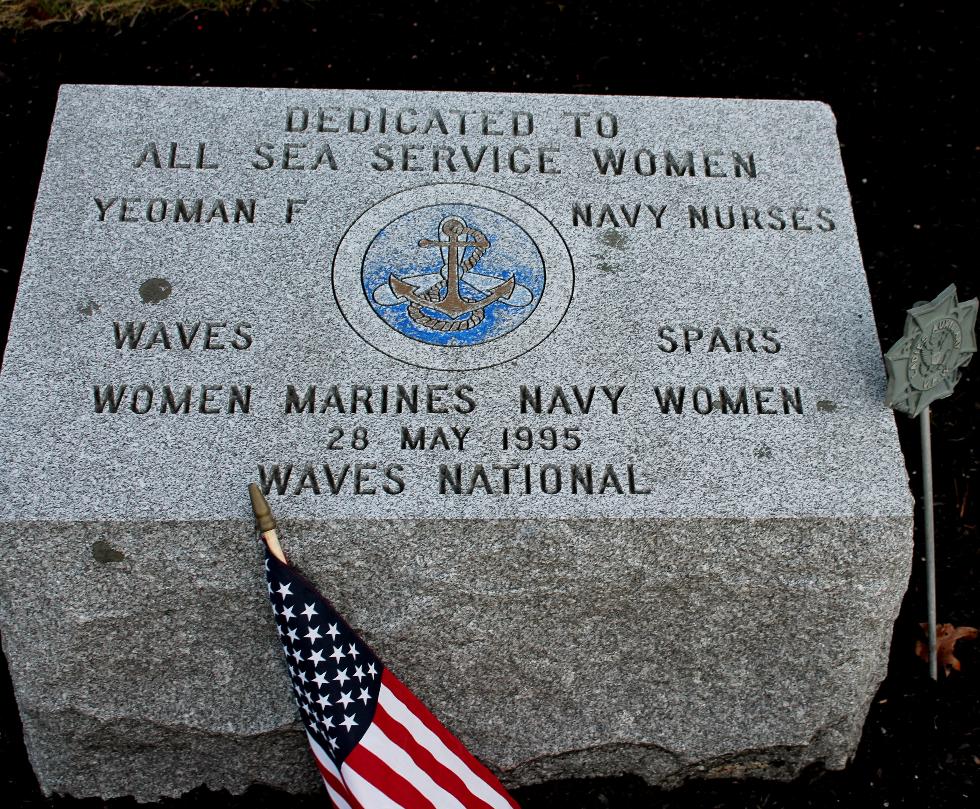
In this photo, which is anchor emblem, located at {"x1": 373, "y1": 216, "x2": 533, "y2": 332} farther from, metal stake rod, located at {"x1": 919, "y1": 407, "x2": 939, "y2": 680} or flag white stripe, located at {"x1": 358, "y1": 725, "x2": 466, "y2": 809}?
metal stake rod, located at {"x1": 919, "y1": 407, "x2": 939, "y2": 680}

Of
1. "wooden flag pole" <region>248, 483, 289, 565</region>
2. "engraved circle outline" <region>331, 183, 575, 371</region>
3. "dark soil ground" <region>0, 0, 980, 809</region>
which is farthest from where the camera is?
"dark soil ground" <region>0, 0, 980, 809</region>

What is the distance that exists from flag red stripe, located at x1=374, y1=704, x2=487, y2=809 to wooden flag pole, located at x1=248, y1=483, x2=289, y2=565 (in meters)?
0.56

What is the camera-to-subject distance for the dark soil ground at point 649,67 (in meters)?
6.10

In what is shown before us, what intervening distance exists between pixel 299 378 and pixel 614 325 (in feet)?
3.44

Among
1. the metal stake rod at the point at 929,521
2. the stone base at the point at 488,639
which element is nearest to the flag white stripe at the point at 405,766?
the stone base at the point at 488,639

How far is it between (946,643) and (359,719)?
2485 millimetres

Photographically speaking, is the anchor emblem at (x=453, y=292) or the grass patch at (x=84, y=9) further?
the grass patch at (x=84, y=9)

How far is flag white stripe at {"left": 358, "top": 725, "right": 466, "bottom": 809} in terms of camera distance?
3600mm

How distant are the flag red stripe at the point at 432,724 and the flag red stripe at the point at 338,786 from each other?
297 millimetres

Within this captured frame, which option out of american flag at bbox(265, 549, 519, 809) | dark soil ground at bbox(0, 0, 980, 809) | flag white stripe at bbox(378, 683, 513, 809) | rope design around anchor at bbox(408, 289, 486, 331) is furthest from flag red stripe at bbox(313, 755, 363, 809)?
dark soil ground at bbox(0, 0, 980, 809)

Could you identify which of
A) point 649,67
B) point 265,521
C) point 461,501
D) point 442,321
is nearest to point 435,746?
point 461,501

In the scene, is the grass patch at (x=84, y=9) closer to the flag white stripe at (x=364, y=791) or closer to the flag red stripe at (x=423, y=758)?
the flag red stripe at (x=423, y=758)

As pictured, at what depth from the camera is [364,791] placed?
357cm

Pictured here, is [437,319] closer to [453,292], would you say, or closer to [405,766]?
[453,292]
